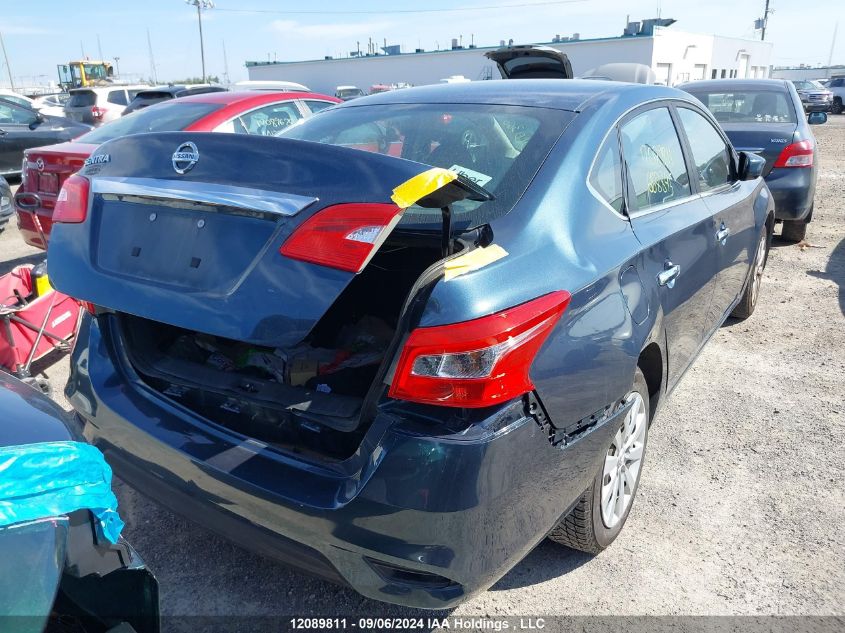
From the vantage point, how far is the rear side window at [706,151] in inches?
131

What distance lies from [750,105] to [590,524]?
21.3 ft

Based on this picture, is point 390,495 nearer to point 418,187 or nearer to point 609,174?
point 418,187

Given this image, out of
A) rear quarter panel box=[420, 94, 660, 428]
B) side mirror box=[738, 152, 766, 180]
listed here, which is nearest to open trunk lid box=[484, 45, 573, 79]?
side mirror box=[738, 152, 766, 180]

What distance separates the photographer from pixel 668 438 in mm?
3406

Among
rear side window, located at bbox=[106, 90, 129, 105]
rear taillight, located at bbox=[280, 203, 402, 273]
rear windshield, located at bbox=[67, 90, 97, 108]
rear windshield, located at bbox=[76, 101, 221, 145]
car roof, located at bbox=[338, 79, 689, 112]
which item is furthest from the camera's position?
rear side window, located at bbox=[106, 90, 129, 105]

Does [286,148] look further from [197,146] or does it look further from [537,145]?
[537,145]

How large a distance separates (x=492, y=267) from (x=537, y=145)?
2.28 ft

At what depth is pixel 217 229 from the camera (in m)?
1.87

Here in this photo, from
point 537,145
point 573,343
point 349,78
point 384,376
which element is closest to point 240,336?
point 384,376

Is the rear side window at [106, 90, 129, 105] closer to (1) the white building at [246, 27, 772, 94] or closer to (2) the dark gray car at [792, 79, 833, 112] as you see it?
(1) the white building at [246, 27, 772, 94]

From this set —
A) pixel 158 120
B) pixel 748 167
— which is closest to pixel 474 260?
pixel 748 167

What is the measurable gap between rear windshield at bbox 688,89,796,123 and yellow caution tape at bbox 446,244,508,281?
6.05 m

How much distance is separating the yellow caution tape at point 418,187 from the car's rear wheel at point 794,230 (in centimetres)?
662

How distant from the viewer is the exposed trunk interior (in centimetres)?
199
